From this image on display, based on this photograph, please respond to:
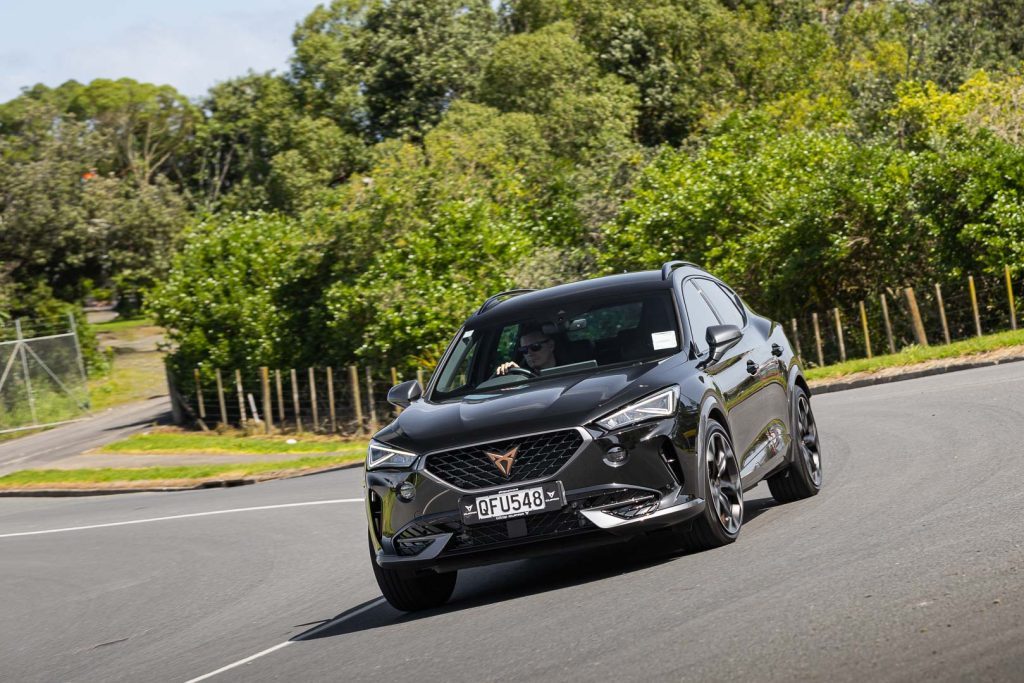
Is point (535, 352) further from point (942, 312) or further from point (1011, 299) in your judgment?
point (1011, 299)

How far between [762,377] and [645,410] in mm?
2235

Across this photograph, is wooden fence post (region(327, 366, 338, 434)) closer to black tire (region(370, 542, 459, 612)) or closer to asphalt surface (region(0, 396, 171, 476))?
asphalt surface (region(0, 396, 171, 476))

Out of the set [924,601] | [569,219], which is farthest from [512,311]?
[569,219]

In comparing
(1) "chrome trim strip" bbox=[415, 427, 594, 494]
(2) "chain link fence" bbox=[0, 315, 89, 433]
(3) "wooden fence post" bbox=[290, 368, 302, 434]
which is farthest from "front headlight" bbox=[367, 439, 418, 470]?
(2) "chain link fence" bbox=[0, 315, 89, 433]

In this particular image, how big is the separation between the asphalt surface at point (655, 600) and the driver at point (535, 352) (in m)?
1.30

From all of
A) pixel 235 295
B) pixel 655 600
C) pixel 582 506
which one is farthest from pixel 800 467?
pixel 235 295

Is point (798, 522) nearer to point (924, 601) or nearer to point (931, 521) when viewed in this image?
point (931, 521)

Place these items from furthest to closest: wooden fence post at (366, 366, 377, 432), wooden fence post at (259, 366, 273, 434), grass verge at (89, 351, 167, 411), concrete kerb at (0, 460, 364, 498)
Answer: grass verge at (89, 351, 167, 411)
wooden fence post at (259, 366, 273, 434)
wooden fence post at (366, 366, 377, 432)
concrete kerb at (0, 460, 364, 498)

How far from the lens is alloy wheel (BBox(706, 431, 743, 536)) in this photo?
28.3 ft

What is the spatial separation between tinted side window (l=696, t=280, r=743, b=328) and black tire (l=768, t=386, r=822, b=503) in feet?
2.51

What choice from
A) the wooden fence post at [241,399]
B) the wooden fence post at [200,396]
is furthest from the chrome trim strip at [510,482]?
the wooden fence post at [200,396]

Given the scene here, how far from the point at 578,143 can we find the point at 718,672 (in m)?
52.6

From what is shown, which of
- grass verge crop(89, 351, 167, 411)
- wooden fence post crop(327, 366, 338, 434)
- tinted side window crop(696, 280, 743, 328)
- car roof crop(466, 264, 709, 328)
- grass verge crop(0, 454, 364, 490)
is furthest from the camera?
grass verge crop(89, 351, 167, 411)

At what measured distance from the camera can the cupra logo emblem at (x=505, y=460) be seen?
7992mm
